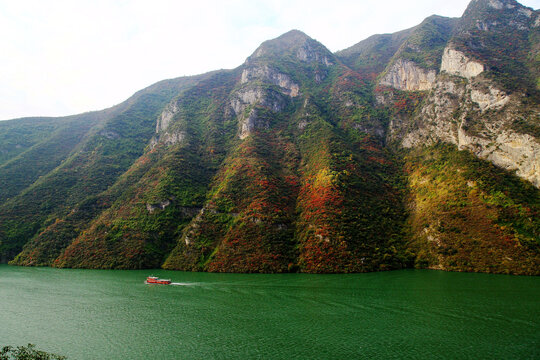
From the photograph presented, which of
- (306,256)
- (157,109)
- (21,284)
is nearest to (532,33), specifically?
(306,256)

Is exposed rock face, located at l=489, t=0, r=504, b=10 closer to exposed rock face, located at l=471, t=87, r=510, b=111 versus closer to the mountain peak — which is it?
the mountain peak

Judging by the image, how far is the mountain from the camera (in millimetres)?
61031

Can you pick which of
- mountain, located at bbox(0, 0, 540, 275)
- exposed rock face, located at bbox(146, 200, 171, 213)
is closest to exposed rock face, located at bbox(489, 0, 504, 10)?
mountain, located at bbox(0, 0, 540, 275)

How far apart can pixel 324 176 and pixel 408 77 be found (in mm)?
78577

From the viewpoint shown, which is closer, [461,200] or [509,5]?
[461,200]

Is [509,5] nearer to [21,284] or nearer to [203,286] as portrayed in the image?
[203,286]

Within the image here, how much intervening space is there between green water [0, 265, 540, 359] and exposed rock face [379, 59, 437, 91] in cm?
9401

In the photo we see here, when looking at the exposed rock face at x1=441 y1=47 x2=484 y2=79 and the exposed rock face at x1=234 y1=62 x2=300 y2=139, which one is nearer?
the exposed rock face at x1=441 y1=47 x2=484 y2=79

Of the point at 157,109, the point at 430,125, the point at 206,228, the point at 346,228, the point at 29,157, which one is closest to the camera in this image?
the point at 346,228

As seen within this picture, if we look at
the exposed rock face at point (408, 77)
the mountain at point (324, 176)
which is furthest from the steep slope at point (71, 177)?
the exposed rock face at point (408, 77)

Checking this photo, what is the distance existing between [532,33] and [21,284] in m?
179

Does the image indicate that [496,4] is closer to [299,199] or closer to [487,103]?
[487,103]

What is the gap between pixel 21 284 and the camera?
5369 cm

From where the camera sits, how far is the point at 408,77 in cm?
12669
